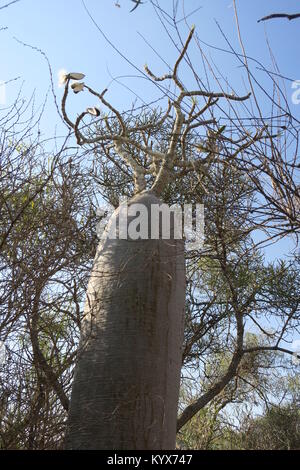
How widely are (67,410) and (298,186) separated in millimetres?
1570

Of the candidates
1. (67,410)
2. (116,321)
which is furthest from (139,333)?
(67,410)

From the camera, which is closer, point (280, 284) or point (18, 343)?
point (18, 343)

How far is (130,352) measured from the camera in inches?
99.6

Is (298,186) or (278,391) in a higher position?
(278,391)

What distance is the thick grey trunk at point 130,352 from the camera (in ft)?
7.93

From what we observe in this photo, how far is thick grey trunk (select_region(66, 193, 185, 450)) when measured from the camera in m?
2.42

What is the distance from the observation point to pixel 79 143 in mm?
3607

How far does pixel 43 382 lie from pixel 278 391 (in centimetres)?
627
